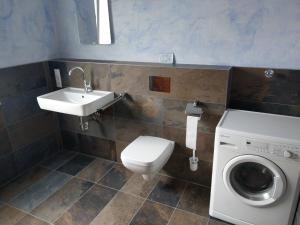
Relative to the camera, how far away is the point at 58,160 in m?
2.60

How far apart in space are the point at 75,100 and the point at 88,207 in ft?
3.31

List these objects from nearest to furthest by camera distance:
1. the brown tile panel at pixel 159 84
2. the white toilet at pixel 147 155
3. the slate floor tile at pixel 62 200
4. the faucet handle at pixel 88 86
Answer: the white toilet at pixel 147 155
the slate floor tile at pixel 62 200
the brown tile panel at pixel 159 84
the faucet handle at pixel 88 86

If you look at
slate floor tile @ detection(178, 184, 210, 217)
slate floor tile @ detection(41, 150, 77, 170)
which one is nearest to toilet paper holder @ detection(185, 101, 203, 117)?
slate floor tile @ detection(178, 184, 210, 217)

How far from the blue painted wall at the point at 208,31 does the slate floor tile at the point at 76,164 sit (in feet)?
3.72

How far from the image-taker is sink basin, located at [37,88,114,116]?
1.91 meters

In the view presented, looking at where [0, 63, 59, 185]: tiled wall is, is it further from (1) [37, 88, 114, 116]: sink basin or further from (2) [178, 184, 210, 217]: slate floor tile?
(2) [178, 184, 210, 217]: slate floor tile

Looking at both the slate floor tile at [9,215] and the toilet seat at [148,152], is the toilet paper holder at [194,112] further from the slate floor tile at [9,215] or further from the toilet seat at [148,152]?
the slate floor tile at [9,215]

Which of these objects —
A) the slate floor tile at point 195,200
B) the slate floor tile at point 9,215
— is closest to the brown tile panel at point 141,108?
the slate floor tile at point 195,200

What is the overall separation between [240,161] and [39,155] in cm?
205

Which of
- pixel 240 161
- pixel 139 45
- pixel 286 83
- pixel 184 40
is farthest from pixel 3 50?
pixel 286 83

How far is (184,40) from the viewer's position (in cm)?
196

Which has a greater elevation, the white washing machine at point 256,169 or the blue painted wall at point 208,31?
the blue painted wall at point 208,31

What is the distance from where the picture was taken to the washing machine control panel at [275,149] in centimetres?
136

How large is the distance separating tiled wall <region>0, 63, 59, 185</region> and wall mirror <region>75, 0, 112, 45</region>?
55 cm
